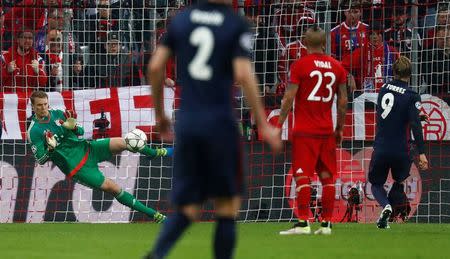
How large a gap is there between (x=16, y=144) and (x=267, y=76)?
371 centimetres

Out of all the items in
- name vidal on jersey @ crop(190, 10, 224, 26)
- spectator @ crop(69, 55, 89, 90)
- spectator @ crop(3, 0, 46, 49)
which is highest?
spectator @ crop(3, 0, 46, 49)

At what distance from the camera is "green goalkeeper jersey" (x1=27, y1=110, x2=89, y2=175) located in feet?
50.3

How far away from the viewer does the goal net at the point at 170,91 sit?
17.5 meters

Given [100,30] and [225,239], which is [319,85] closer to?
[225,239]

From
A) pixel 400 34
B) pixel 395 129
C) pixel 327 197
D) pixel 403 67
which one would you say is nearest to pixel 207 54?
pixel 327 197

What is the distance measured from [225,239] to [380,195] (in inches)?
292

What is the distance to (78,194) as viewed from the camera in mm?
17766

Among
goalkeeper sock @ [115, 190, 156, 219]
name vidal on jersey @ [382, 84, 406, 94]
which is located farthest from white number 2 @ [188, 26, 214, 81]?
goalkeeper sock @ [115, 190, 156, 219]

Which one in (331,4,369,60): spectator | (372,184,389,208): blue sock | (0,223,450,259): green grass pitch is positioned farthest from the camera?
(331,4,369,60): spectator

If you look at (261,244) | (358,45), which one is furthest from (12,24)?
(261,244)

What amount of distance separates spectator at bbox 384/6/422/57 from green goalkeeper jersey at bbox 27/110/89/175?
477 cm

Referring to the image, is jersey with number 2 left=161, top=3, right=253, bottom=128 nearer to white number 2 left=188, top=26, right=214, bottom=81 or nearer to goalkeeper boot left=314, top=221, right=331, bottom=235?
white number 2 left=188, top=26, right=214, bottom=81

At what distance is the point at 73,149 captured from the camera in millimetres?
15711

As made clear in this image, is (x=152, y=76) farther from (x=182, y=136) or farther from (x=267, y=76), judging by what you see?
(x=267, y=76)
